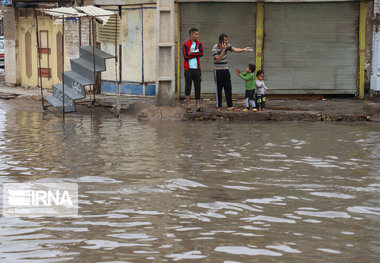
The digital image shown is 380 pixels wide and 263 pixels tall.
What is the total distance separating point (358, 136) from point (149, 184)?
5.37 metres

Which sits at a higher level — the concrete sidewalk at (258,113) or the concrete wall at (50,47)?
the concrete wall at (50,47)

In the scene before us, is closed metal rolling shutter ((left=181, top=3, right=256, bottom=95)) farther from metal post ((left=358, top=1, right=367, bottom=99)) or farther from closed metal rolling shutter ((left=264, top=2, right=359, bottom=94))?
metal post ((left=358, top=1, right=367, bottom=99))

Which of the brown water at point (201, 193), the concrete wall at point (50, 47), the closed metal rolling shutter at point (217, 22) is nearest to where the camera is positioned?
the brown water at point (201, 193)

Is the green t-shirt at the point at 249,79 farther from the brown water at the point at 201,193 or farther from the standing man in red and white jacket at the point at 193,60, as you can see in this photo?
the brown water at the point at 201,193

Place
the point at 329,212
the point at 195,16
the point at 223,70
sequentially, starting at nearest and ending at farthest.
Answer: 1. the point at 329,212
2. the point at 223,70
3. the point at 195,16

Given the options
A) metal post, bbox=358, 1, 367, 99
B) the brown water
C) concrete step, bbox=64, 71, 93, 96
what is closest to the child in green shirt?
the brown water

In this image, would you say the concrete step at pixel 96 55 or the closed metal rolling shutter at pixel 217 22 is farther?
the closed metal rolling shutter at pixel 217 22

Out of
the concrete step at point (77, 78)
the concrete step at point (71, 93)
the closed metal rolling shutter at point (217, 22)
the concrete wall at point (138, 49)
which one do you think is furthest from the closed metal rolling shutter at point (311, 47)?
the concrete step at point (71, 93)

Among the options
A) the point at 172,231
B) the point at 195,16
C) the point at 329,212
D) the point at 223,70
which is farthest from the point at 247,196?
the point at 195,16

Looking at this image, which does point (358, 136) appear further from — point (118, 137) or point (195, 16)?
point (195, 16)

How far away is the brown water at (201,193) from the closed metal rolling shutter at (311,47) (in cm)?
484

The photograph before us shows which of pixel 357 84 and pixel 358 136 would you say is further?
pixel 357 84

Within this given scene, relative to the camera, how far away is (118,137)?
12125 mm

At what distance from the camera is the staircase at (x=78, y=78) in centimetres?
1538
